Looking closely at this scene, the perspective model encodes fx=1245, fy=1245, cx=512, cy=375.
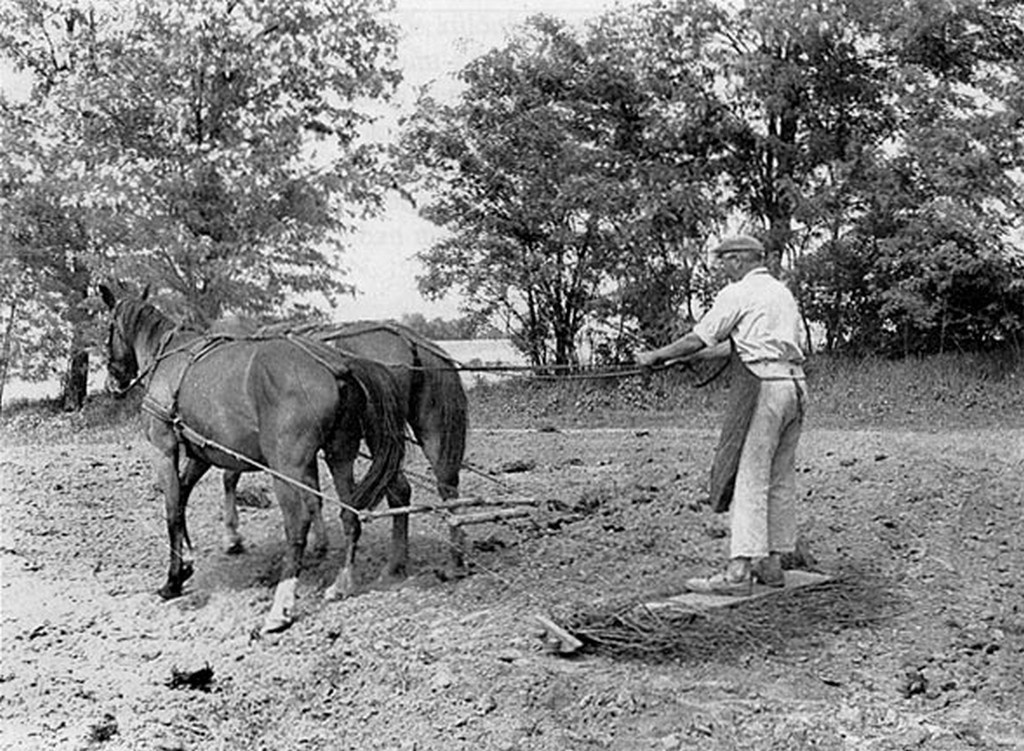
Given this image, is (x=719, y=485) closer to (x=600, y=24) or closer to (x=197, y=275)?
(x=197, y=275)

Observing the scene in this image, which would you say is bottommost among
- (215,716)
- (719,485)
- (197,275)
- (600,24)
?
(215,716)

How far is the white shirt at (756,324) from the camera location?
21.4ft

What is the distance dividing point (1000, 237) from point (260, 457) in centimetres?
1349

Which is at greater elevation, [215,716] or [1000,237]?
[1000,237]

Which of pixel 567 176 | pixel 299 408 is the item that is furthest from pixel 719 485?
pixel 567 176

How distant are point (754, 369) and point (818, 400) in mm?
11425

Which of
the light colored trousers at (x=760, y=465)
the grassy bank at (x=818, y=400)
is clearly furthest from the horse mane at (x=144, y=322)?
the grassy bank at (x=818, y=400)

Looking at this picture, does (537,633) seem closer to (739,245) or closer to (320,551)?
(739,245)

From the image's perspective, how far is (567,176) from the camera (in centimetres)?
1988

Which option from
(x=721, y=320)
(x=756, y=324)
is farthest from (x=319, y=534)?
(x=756, y=324)

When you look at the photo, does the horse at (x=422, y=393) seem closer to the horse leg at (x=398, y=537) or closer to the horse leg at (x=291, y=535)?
the horse leg at (x=398, y=537)

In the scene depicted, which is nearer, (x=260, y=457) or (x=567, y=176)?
(x=260, y=457)

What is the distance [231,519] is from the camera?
30.0ft

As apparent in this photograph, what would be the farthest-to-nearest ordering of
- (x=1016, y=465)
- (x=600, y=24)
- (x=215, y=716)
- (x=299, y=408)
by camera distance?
(x=600, y=24)
(x=1016, y=465)
(x=299, y=408)
(x=215, y=716)
